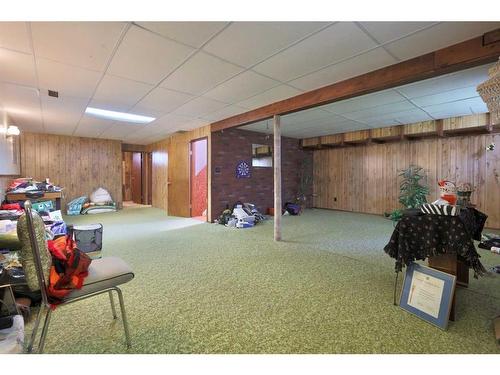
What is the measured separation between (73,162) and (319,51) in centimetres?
771

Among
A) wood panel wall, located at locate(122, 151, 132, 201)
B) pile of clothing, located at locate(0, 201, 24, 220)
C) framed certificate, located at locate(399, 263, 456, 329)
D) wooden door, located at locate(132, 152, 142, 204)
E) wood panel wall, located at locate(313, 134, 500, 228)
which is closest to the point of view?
framed certificate, located at locate(399, 263, 456, 329)

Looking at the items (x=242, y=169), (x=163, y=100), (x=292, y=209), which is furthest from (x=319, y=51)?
(x=292, y=209)

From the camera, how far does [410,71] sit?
2506mm

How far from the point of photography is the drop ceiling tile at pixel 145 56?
208cm

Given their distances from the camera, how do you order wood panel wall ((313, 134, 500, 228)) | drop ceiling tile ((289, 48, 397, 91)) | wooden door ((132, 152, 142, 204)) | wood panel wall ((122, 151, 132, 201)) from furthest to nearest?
wood panel wall ((122, 151, 132, 201)) < wooden door ((132, 152, 142, 204)) < wood panel wall ((313, 134, 500, 228)) < drop ceiling tile ((289, 48, 397, 91))

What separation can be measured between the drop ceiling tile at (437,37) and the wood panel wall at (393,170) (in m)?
4.16

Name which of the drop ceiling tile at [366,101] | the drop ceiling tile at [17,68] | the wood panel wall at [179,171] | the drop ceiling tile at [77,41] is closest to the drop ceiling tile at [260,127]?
the wood panel wall at [179,171]

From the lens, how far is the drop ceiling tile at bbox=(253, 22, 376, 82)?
204 cm

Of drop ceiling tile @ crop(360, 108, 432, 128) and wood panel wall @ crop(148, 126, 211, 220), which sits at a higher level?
drop ceiling tile @ crop(360, 108, 432, 128)

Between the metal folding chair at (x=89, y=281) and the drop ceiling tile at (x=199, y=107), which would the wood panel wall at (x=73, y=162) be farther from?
the metal folding chair at (x=89, y=281)

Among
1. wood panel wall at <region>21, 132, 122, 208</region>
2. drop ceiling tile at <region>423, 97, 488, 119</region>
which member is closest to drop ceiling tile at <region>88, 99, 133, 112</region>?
wood panel wall at <region>21, 132, 122, 208</region>

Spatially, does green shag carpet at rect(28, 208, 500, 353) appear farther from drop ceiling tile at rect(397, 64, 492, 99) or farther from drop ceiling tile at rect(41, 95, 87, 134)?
drop ceiling tile at rect(41, 95, 87, 134)

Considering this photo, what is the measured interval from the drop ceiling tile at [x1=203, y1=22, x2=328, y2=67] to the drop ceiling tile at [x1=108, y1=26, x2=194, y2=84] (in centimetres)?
33
